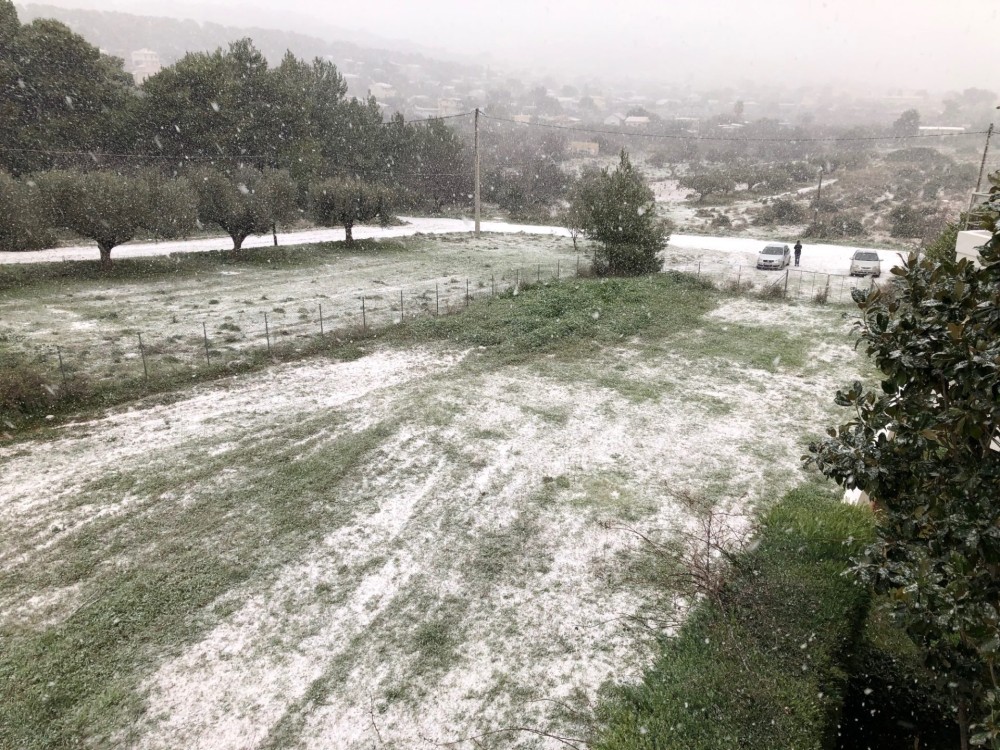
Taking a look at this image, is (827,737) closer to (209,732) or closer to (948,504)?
(948,504)

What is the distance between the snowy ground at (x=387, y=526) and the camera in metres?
6.52

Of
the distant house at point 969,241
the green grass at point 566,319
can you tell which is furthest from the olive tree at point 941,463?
the green grass at point 566,319

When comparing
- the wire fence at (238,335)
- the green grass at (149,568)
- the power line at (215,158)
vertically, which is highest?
the power line at (215,158)

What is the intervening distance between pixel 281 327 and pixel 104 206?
13015 millimetres

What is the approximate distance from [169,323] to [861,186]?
A: 68445mm

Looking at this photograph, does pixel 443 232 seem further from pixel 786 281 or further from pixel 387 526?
pixel 387 526

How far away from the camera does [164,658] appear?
22.7ft

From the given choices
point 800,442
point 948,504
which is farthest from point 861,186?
point 948,504

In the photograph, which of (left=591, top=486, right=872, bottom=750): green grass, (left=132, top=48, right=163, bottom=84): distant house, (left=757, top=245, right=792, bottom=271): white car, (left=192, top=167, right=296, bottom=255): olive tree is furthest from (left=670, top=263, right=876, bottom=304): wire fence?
(left=132, top=48, right=163, bottom=84): distant house

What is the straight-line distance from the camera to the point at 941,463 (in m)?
4.14

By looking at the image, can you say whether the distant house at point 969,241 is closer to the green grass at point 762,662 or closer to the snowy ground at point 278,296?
the green grass at point 762,662

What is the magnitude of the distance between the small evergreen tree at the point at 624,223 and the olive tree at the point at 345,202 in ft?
48.0

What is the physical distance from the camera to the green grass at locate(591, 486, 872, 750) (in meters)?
5.90

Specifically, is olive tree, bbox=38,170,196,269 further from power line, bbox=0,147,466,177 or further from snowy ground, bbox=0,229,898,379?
power line, bbox=0,147,466,177
